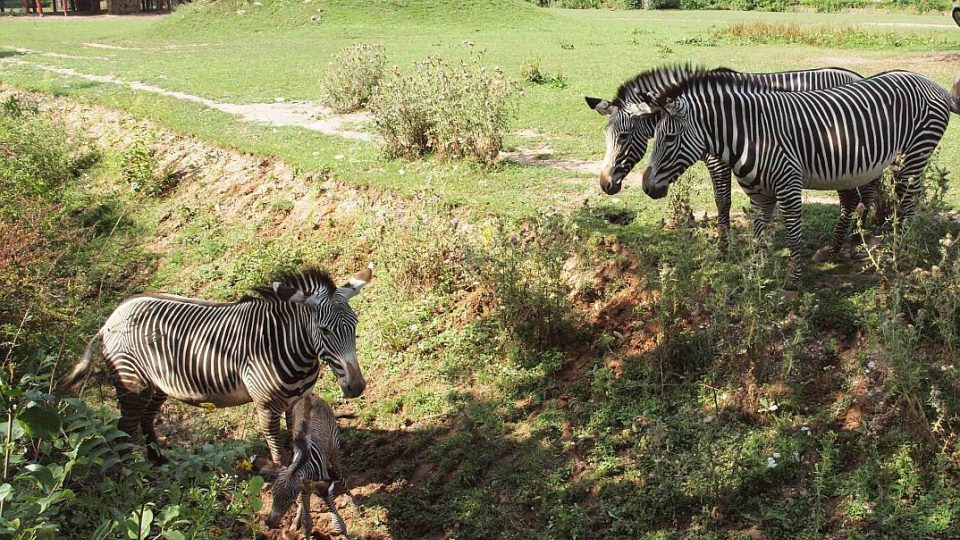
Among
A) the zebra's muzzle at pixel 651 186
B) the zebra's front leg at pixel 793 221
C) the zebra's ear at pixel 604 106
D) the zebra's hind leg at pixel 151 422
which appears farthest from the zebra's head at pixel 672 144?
the zebra's hind leg at pixel 151 422

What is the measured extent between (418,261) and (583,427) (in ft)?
10.5

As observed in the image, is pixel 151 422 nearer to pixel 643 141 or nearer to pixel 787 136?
pixel 643 141

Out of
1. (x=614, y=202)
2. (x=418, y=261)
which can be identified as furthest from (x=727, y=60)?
(x=418, y=261)

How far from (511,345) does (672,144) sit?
253 centimetres

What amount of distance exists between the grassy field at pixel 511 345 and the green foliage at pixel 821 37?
38.2ft

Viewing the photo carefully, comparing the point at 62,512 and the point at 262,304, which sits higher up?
the point at 262,304

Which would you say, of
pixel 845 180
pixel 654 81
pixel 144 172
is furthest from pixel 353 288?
pixel 144 172

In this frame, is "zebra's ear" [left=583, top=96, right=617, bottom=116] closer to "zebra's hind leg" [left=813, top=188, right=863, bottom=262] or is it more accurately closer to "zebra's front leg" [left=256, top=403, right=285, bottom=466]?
Result: "zebra's hind leg" [left=813, top=188, right=863, bottom=262]

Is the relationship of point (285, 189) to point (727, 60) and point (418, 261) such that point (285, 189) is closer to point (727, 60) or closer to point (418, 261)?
point (418, 261)

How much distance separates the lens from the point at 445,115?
39.9 ft

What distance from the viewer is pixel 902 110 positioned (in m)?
7.72

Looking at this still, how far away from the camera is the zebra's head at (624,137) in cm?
763

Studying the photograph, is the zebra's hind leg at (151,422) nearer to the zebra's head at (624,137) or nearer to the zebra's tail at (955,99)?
the zebra's head at (624,137)

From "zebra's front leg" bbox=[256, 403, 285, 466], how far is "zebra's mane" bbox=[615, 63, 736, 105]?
4232 millimetres
